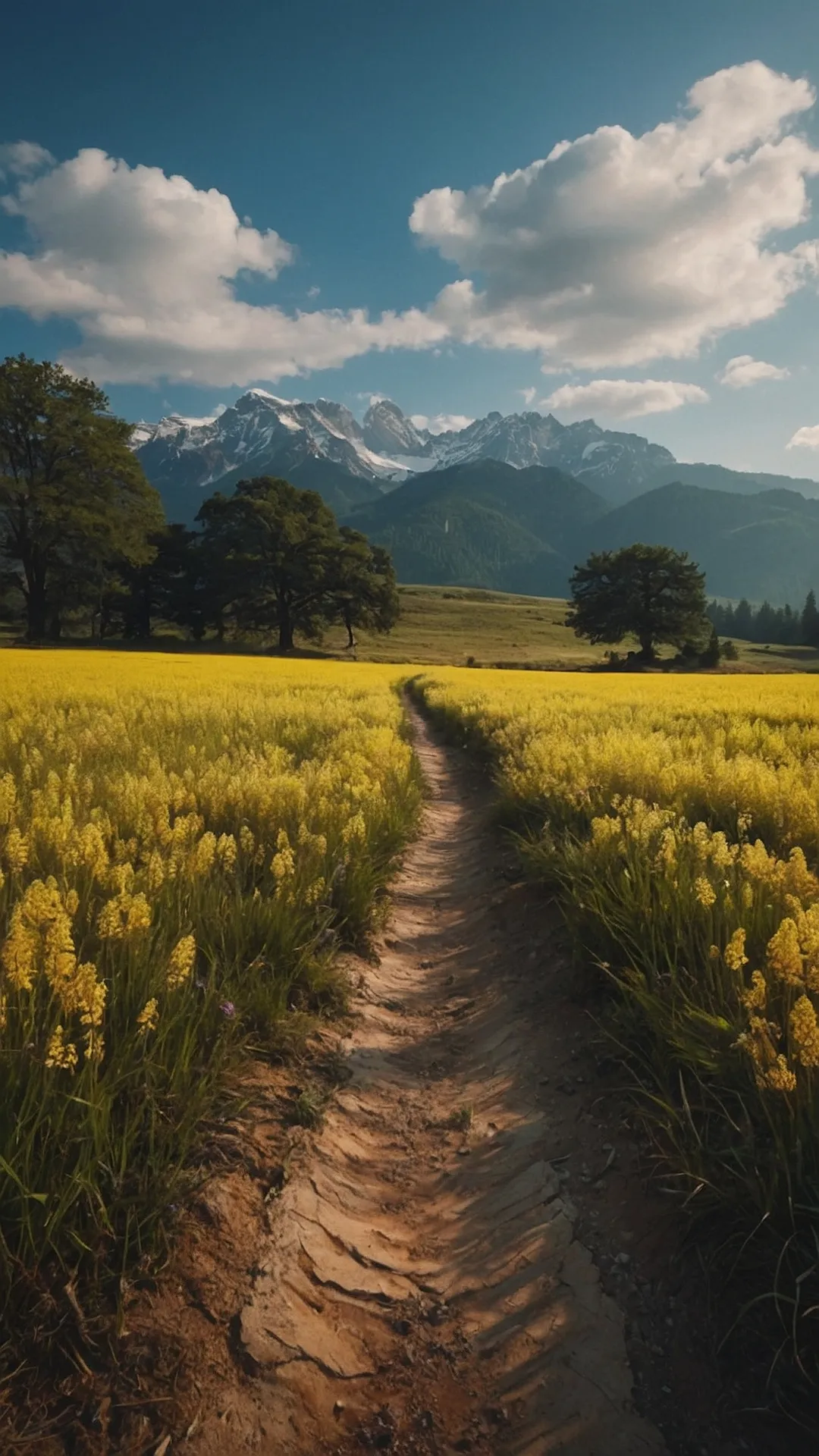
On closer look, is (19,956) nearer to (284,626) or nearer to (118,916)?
(118,916)

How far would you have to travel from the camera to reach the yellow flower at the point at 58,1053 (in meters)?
2.03

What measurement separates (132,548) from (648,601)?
5057cm

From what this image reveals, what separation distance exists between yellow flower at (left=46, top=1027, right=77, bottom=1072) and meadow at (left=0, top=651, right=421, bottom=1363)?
1 cm

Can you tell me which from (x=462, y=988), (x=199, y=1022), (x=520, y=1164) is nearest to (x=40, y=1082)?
(x=199, y=1022)

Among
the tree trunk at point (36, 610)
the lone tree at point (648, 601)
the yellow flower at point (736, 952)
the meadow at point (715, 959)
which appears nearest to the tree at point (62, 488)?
the tree trunk at point (36, 610)

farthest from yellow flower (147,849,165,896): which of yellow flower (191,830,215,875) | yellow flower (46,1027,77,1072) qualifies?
yellow flower (46,1027,77,1072)

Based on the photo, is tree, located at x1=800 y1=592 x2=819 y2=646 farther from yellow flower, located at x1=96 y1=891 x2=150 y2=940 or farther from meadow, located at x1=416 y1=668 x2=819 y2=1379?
yellow flower, located at x1=96 y1=891 x2=150 y2=940

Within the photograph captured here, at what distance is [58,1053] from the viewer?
2.05 metres

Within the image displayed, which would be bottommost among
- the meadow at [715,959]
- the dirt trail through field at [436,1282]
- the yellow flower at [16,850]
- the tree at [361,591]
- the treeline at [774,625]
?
the dirt trail through field at [436,1282]

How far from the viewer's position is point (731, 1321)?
206cm

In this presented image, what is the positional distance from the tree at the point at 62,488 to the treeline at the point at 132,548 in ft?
0.32

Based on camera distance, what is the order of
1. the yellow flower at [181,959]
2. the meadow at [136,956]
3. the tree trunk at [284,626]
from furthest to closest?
the tree trunk at [284,626]
the yellow flower at [181,959]
the meadow at [136,956]

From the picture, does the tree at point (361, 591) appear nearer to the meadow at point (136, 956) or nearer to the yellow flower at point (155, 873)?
the meadow at point (136, 956)

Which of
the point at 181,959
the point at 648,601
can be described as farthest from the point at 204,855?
the point at 648,601
